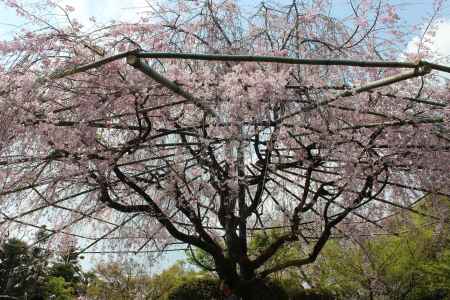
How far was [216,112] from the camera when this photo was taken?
334 cm

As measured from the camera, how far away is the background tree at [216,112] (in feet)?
10.7

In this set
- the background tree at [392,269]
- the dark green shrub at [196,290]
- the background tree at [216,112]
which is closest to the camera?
the background tree at [216,112]

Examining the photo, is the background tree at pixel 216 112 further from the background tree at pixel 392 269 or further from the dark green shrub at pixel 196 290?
the background tree at pixel 392 269

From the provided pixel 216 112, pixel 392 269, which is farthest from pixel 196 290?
pixel 216 112

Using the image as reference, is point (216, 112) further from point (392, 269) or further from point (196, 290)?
point (392, 269)

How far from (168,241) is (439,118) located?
11.3 feet

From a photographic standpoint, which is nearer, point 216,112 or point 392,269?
point 216,112

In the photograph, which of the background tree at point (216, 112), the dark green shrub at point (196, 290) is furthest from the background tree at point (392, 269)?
the background tree at point (216, 112)

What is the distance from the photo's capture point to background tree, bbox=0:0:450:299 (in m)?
3.26

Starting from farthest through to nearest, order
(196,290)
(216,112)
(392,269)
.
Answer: (392,269), (196,290), (216,112)

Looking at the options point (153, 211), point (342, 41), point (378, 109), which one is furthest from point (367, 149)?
point (153, 211)

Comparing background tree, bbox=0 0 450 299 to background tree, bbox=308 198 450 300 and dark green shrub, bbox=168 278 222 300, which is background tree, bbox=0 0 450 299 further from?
background tree, bbox=308 198 450 300

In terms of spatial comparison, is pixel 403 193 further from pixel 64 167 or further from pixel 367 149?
pixel 64 167

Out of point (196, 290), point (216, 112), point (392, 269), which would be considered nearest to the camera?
point (216, 112)
